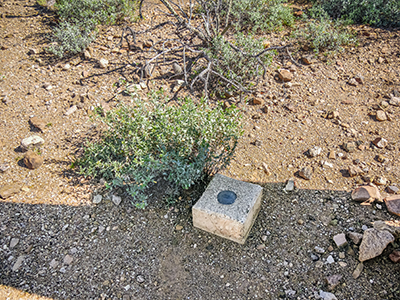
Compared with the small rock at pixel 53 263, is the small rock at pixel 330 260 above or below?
above

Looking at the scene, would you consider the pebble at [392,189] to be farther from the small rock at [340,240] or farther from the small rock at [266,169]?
the small rock at [266,169]

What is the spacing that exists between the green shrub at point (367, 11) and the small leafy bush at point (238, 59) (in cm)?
190

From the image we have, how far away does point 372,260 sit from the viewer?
2.51 m

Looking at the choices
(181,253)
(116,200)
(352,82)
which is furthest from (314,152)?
(116,200)

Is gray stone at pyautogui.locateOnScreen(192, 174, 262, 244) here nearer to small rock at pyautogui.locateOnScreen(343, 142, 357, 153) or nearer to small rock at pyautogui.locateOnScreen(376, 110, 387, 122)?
small rock at pyautogui.locateOnScreen(343, 142, 357, 153)

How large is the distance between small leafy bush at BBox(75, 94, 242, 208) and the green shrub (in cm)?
357

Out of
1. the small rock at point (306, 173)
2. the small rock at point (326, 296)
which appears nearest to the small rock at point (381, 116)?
the small rock at point (306, 173)

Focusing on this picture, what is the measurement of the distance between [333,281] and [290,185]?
1016 millimetres

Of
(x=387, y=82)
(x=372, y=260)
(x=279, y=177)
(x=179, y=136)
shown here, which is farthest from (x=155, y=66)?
(x=372, y=260)

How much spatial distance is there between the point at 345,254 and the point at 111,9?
4.99 meters

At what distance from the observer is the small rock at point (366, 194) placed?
2918mm

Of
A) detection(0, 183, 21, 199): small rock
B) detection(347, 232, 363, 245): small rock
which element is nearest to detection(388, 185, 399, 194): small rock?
detection(347, 232, 363, 245): small rock

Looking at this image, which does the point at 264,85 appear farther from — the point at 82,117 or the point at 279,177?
the point at 82,117

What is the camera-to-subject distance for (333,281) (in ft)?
7.91
